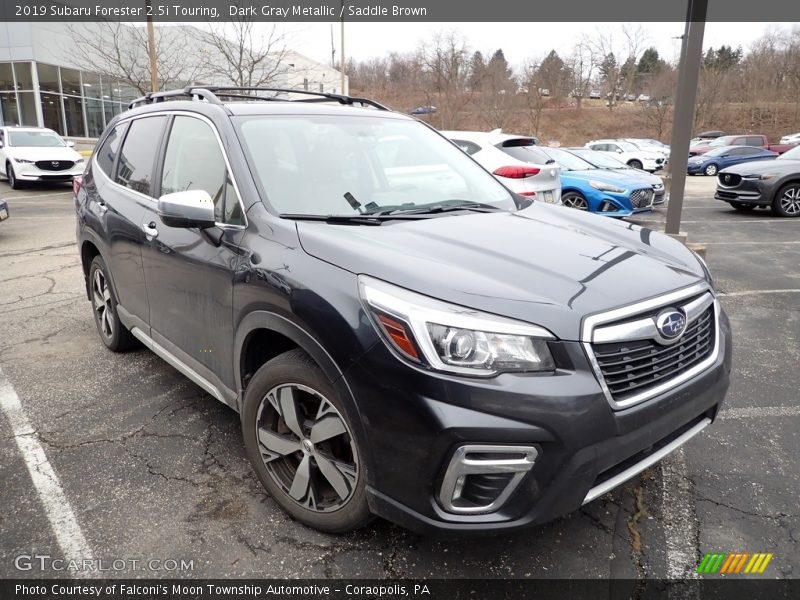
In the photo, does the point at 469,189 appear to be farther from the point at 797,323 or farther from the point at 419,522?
the point at 797,323

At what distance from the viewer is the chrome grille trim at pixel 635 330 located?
76.9 inches

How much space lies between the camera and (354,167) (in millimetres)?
3080

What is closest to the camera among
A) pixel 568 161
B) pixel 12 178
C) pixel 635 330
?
pixel 635 330

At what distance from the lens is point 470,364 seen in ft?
6.23

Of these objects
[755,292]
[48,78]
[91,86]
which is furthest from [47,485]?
[91,86]

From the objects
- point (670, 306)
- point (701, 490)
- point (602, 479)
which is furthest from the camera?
point (701, 490)

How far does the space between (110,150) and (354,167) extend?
226 centimetres

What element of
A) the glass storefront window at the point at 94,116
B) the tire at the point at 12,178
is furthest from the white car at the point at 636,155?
the glass storefront window at the point at 94,116

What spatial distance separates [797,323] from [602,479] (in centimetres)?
441

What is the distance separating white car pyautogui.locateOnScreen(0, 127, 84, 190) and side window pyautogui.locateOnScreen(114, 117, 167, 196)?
539 inches

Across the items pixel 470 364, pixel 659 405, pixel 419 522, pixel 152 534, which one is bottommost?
pixel 152 534

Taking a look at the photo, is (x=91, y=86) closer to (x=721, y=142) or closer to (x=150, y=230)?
(x=150, y=230)

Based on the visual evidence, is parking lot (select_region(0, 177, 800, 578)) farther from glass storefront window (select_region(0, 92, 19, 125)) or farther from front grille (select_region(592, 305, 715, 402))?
glass storefront window (select_region(0, 92, 19, 125))

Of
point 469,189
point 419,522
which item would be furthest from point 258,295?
point 469,189
